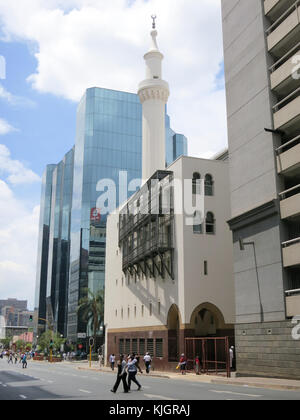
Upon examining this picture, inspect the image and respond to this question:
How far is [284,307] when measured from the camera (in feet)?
93.5

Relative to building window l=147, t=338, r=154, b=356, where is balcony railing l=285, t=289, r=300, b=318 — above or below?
above

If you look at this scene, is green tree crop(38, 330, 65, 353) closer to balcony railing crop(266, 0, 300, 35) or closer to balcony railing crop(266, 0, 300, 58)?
balcony railing crop(266, 0, 300, 58)

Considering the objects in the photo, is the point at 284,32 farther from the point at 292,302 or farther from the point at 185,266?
the point at 185,266

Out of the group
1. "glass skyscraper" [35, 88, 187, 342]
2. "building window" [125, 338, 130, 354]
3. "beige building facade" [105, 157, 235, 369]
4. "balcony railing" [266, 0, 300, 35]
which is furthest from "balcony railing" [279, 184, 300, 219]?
"glass skyscraper" [35, 88, 187, 342]

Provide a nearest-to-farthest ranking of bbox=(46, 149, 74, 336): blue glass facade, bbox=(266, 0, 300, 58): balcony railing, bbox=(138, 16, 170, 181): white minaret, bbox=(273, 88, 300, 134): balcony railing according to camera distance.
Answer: bbox=(273, 88, 300, 134): balcony railing < bbox=(266, 0, 300, 58): balcony railing < bbox=(138, 16, 170, 181): white minaret < bbox=(46, 149, 74, 336): blue glass facade

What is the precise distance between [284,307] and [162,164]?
1245 inches

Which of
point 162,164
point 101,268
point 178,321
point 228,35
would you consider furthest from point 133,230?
point 101,268

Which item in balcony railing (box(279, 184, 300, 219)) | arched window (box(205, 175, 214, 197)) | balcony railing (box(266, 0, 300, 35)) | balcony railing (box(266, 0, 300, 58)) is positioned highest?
balcony railing (box(266, 0, 300, 35))

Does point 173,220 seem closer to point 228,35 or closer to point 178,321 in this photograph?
point 178,321

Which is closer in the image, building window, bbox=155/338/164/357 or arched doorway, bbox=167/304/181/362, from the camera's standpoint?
arched doorway, bbox=167/304/181/362

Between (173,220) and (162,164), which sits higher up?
(162,164)

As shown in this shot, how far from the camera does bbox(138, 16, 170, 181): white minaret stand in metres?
56.8

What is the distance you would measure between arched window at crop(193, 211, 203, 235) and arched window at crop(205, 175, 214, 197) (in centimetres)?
231
